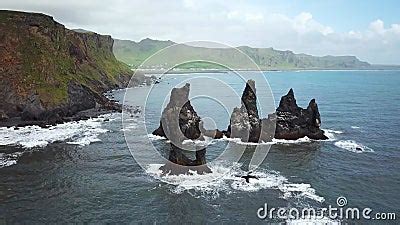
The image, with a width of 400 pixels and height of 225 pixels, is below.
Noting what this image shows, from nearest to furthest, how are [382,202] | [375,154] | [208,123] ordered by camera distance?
[382,202] < [375,154] < [208,123]

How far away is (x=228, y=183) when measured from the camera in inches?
1994

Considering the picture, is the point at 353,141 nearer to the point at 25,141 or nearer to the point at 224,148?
the point at 224,148

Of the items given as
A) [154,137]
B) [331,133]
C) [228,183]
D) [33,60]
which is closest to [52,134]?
[154,137]

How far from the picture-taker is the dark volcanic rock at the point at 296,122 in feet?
248

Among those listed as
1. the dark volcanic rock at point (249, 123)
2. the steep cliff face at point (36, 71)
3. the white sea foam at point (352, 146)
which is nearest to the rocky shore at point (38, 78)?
the steep cliff face at point (36, 71)

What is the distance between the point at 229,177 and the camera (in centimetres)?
5312

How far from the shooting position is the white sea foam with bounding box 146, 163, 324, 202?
156ft

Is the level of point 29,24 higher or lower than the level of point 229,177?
higher

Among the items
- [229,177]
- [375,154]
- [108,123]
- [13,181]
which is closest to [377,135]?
[375,154]

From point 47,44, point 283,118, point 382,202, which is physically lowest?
point 382,202

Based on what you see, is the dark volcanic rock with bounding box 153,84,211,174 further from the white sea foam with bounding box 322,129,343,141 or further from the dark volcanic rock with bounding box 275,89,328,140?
the white sea foam with bounding box 322,129,343,141

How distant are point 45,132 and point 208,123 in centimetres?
3819

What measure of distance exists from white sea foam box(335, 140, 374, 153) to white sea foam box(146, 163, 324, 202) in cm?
2163

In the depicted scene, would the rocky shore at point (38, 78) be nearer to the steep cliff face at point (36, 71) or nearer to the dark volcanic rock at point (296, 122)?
the steep cliff face at point (36, 71)
